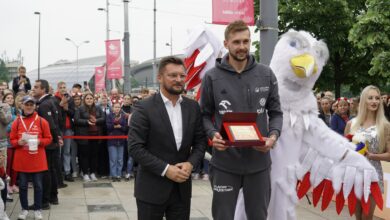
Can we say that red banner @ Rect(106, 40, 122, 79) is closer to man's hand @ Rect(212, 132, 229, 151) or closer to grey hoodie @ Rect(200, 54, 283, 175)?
grey hoodie @ Rect(200, 54, 283, 175)

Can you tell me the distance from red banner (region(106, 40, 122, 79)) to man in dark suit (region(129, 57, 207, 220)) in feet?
48.4

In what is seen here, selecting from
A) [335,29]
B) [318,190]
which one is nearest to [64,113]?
[318,190]

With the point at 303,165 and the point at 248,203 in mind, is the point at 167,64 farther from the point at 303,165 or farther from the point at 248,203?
the point at 303,165

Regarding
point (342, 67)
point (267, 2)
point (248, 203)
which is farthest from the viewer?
point (342, 67)

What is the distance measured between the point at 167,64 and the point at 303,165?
69.1 inches

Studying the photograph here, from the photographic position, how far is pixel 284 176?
444 centimetres

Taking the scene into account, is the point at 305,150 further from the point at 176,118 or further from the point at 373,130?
the point at 176,118

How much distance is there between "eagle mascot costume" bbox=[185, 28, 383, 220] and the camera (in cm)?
440

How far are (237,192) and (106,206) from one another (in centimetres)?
403

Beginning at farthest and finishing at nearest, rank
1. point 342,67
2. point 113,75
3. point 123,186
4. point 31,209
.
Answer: point 342,67 < point 113,75 < point 123,186 < point 31,209

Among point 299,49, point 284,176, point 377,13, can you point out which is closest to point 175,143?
point 284,176

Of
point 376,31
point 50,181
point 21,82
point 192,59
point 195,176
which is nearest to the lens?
point 192,59

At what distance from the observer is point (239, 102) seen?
3.79 m

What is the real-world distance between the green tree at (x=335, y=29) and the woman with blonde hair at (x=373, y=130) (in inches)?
498
